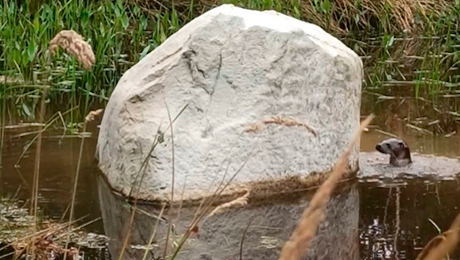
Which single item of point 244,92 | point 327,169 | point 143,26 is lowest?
point 143,26

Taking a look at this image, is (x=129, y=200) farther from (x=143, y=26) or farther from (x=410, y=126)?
(x=143, y=26)

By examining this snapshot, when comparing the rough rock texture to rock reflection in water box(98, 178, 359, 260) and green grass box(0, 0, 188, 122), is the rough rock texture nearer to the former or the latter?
rock reflection in water box(98, 178, 359, 260)

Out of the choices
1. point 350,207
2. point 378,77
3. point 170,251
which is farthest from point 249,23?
point 378,77

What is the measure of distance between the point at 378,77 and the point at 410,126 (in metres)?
1.63

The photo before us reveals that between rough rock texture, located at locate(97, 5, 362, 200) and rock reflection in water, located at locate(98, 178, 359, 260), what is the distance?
0.56 feet

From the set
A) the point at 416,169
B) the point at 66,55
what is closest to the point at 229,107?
the point at 416,169

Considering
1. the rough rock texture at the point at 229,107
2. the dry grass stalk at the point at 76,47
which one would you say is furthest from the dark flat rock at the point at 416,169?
the dry grass stalk at the point at 76,47

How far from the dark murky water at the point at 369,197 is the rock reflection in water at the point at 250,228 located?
58 millimetres

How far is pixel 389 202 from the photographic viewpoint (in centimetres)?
437

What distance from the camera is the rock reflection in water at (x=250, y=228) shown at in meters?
3.70

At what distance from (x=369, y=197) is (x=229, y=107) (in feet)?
2.56

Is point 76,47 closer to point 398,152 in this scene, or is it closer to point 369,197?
point 369,197

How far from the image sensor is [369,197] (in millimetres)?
4488

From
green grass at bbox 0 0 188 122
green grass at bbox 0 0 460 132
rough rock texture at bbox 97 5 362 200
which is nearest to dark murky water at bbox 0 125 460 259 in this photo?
rough rock texture at bbox 97 5 362 200
